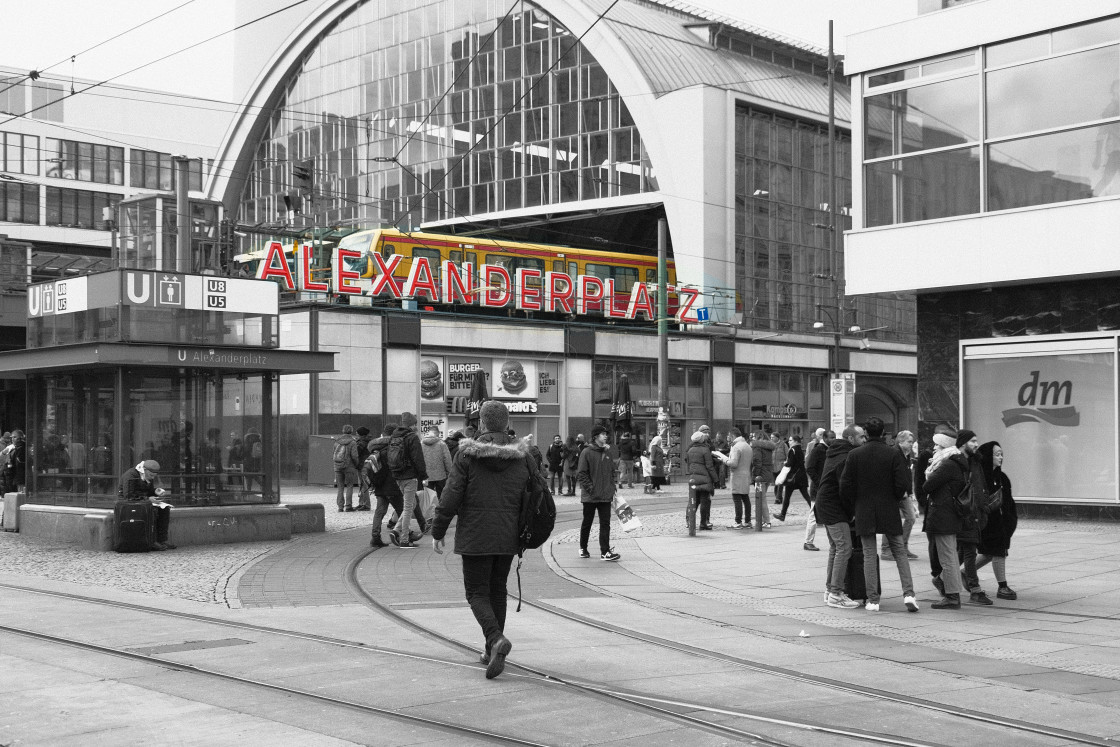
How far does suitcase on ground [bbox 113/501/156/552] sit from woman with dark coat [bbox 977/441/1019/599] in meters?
10.8

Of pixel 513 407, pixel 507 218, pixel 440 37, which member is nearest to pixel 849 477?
pixel 513 407

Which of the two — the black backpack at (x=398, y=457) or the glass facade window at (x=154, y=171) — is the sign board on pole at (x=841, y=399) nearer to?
the black backpack at (x=398, y=457)

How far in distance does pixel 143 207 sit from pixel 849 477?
1368 centimetres

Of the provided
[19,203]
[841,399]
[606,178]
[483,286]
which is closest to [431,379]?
[483,286]

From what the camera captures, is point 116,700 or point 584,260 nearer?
point 116,700

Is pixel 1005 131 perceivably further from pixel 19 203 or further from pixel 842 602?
pixel 19 203

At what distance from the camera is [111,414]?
18609mm

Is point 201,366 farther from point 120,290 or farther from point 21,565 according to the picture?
point 21,565

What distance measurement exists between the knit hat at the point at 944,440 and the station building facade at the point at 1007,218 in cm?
917

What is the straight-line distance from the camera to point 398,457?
56.3 feet

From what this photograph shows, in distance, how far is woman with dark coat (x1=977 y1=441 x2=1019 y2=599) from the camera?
12.4m

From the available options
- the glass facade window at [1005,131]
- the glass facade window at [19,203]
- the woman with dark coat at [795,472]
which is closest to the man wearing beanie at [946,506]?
the woman with dark coat at [795,472]

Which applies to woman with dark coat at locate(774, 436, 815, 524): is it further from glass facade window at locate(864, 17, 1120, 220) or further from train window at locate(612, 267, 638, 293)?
train window at locate(612, 267, 638, 293)

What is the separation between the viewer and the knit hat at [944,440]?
Answer: 12016 mm
